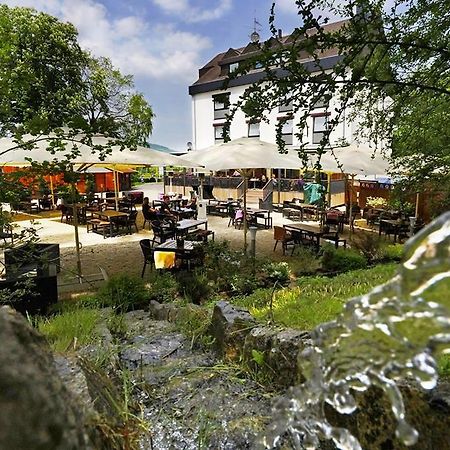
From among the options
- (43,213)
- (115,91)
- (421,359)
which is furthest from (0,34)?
(115,91)

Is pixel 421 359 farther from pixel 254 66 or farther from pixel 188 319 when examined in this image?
pixel 188 319

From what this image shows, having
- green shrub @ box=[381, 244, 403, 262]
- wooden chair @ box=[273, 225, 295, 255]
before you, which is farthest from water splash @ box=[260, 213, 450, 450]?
wooden chair @ box=[273, 225, 295, 255]

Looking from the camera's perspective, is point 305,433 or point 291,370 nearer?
point 305,433

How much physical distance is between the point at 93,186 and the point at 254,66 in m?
2.19

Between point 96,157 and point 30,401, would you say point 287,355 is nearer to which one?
point 30,401

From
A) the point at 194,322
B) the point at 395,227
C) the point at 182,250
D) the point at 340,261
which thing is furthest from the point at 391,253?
the point at 194,322

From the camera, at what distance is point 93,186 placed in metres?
4.20

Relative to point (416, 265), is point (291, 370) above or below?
below

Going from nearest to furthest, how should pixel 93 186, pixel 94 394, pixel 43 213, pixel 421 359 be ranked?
pixel 421 359 < pixel 94 394 < pixel 93 186 < pixel 43 213

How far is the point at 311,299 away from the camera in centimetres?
523

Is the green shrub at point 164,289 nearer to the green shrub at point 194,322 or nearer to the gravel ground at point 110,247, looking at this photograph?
the green shrub at point 194,322

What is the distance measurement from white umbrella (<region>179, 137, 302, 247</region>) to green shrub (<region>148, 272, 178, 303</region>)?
326 centimetres

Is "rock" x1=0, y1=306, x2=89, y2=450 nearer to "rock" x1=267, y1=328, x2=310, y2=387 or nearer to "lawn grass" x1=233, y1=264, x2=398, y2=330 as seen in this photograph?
"rock" x1=267, y1=328, x2=310, y2=387

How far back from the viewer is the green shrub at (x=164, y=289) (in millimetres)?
6270
